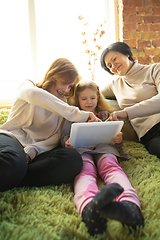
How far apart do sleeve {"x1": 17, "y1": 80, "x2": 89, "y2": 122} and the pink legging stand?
0.22 m

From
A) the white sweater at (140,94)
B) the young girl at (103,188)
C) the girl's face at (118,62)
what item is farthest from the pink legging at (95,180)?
the girl's face at (118,62)

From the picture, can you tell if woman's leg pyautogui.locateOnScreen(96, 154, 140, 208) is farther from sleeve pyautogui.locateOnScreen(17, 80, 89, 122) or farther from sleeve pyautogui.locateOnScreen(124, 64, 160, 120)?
sleeve pyautogui.locateOnScreen(124, 64, 160, 120)

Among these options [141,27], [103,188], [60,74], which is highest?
[141,27]

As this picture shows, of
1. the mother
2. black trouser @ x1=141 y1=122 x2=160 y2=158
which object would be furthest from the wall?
black trouser @ x1=141 y1=122 x2=160 y2=158

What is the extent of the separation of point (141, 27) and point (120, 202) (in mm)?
2332

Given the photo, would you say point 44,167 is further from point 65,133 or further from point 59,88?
point 59,88

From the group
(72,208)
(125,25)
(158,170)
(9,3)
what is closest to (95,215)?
(72,208)

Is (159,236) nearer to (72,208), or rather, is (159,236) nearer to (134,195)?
(134,195)

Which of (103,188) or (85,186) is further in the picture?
(85,186)

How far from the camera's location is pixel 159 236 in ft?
1.59

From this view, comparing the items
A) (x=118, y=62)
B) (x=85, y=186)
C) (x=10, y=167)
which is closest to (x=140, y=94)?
(x=118, y=62)

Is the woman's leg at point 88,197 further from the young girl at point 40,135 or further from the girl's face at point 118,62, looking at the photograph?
the girl's face at point 118,62

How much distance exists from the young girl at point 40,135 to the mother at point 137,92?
349 mm

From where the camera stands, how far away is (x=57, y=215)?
0.59 meters
